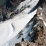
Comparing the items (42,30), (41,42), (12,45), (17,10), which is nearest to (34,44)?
(41,42)

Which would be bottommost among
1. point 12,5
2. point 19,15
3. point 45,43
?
point 45,43

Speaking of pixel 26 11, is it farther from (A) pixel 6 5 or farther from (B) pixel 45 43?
Result: (B) pixel 45 43

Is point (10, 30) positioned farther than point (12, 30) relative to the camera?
Yes

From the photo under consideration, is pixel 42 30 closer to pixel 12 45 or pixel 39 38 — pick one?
pixel 39 38

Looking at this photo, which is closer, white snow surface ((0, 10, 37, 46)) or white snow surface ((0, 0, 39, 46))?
white snow surface ((0, 0, 39, 46))

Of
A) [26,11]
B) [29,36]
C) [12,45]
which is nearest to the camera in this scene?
[29,36]

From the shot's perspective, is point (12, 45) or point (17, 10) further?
point (17, 10)

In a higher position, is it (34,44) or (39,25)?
(39,25)

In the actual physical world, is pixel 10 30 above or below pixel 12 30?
above

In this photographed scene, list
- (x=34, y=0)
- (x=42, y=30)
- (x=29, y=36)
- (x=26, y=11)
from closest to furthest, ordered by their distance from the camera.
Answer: (x=42, y=30) < (x=29, y=36) < (x=26, y=11) < (x=34, y=0)

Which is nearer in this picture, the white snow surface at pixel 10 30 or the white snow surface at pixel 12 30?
the white snow surface at pixel 12 30
